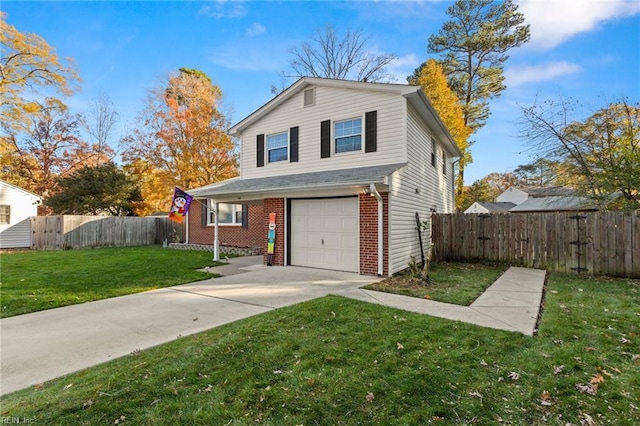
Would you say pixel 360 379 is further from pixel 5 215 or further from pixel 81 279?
pixel 5 215

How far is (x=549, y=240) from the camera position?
9484mm

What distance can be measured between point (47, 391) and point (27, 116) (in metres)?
26.0

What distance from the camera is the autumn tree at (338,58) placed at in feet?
67.5

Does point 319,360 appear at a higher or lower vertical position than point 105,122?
lower

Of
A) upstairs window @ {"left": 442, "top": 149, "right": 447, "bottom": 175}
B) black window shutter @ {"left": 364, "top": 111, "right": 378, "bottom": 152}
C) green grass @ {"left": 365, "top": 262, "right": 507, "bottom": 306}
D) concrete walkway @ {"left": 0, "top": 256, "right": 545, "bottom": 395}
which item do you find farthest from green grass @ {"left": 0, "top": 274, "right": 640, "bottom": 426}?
upstairs window @ {"left": 442, "top": 149, "right": 447, "bottom": 175}

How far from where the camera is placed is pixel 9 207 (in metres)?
18.1

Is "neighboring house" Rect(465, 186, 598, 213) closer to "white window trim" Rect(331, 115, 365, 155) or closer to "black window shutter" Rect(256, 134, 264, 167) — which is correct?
"white window trim" Rect(331, 115, 365, 155)

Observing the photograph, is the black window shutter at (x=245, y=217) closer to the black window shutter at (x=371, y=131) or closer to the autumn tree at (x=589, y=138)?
the black window shutter at (x=371, y=131)

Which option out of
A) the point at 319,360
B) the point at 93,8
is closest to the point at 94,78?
the point at 93,8

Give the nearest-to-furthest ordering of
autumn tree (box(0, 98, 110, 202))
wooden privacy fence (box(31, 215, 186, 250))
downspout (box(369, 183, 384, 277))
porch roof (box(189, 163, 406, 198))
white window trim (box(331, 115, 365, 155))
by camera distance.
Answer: porch roof (box(189, 163, 406, 198)), downspout (box(369, 183, 384, 277)), white window trim (box(331, 115, 365, 155)), wooden privacy fence (box(31, 215, 186, 250)), autumn tree (box(0, 98, 110, 202))

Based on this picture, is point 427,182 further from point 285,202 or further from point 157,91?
point 157,91

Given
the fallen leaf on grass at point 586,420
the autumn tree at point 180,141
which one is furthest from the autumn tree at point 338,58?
the fallen leaf on grass at point 586,420

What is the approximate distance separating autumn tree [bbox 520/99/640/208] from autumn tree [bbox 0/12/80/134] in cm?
2731

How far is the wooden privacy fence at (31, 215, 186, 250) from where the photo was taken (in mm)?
16672
